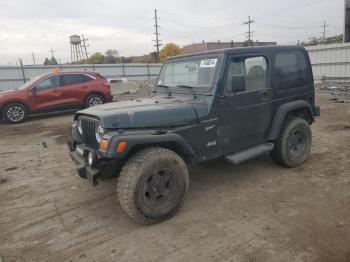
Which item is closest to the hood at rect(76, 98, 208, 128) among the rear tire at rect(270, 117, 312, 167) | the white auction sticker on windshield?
the white auction sticker on windshield

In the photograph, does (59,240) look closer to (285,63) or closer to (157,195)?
(157,195)

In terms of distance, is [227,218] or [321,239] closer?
[321,239]

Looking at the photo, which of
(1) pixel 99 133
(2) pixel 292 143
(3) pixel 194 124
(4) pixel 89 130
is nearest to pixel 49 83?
(4) pixel 89 130

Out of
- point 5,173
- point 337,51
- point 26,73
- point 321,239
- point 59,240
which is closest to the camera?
point 321,239

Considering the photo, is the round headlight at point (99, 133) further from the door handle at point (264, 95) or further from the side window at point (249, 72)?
the door handle at point (264, 95)

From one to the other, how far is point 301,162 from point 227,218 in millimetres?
2259

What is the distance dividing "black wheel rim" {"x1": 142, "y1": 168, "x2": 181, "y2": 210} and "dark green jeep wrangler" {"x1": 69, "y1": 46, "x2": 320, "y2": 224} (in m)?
0.01

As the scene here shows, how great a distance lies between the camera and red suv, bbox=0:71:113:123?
10.3 meters

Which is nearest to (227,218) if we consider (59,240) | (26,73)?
(59,240)

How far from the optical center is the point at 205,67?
4043mm

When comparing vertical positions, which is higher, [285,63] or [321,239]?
[285,63]

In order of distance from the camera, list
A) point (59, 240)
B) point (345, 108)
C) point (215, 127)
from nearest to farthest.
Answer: point (59, 240) < point (215, 127) < point (345, 108)

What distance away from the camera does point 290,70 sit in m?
4.78

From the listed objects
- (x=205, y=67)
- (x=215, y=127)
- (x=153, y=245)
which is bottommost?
(x=153, y=245)
